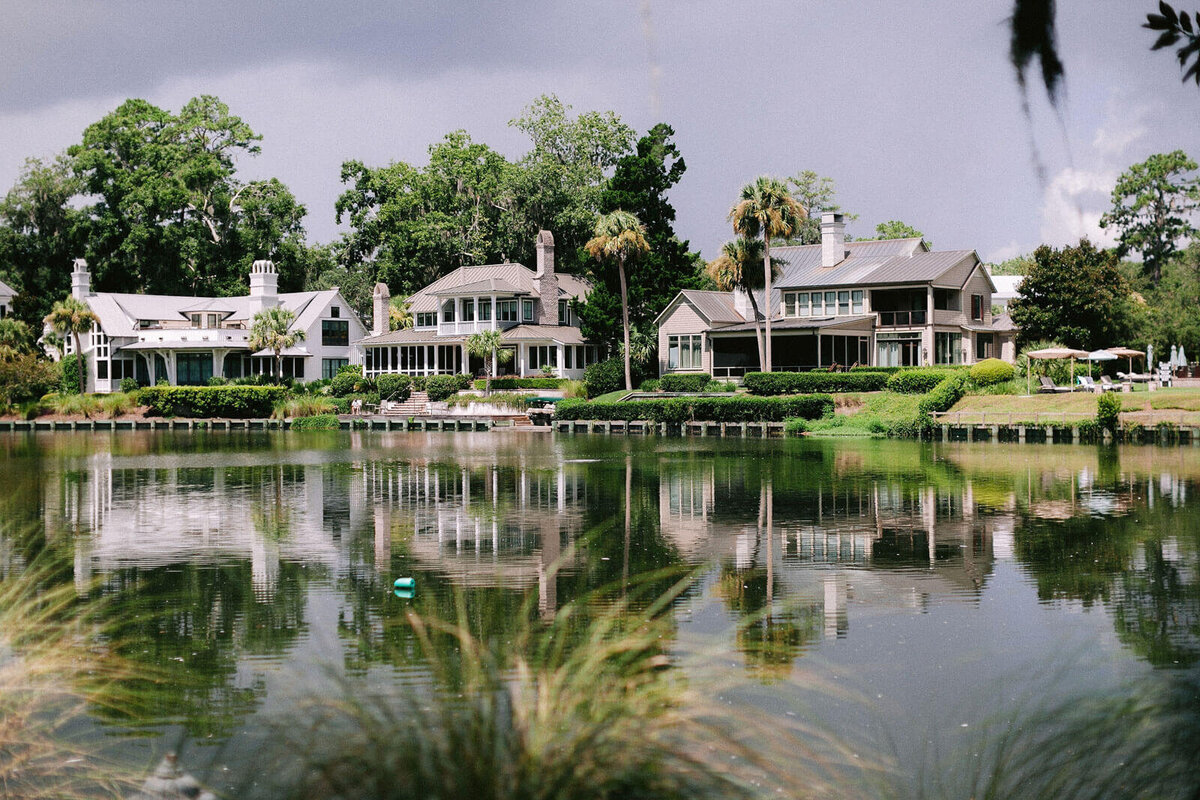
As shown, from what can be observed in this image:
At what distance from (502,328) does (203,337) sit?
63.0 feet

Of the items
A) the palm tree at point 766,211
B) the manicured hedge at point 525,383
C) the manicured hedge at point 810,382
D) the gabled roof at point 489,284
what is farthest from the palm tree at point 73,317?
the manicured hedge at point 810,382

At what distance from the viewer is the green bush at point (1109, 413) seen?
41094 millimetres

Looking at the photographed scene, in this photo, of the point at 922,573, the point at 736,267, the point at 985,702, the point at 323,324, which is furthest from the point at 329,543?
the point at 323,324

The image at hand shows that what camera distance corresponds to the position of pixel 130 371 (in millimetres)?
75188

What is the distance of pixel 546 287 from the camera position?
7094cm

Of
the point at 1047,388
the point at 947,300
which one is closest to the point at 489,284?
the point at 947,300

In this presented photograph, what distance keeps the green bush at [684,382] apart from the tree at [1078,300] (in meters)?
16.2

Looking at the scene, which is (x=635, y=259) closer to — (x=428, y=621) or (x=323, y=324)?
(x=323, y=324)

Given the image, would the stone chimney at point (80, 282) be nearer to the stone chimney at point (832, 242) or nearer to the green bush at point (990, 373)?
the stone chimney at point (832, 242)

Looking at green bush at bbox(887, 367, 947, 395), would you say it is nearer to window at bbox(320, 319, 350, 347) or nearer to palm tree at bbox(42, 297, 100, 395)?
window at bbox(320, 319, 350, 347)

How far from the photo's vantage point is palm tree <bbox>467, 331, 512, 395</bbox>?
65750 millimetres

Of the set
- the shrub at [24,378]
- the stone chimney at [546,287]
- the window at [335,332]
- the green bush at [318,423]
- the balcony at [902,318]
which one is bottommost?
the green bush at [318,423]

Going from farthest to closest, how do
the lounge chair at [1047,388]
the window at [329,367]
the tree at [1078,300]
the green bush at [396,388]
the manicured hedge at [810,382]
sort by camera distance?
1. the window at [329,367]
2. the green bush at [396,388]
3. the tree at [1078,300]
4. the manicured hedge at [810,382]
5. the lounge chair at [1047,388]

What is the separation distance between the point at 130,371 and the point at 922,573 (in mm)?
68788
